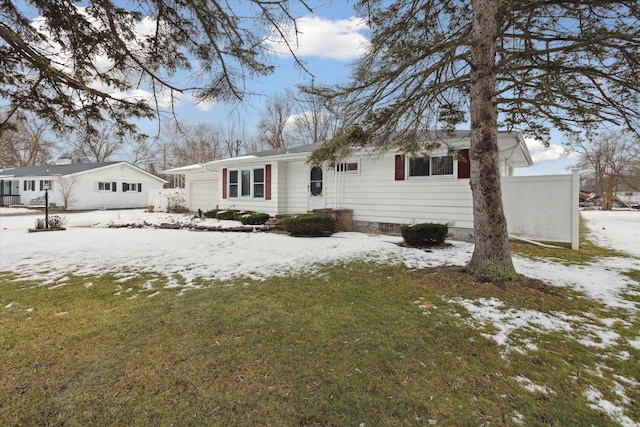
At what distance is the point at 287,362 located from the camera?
101 inches

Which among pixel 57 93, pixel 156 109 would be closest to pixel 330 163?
pixel 156 109

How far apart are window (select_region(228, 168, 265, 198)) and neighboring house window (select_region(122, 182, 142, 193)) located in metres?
16.2

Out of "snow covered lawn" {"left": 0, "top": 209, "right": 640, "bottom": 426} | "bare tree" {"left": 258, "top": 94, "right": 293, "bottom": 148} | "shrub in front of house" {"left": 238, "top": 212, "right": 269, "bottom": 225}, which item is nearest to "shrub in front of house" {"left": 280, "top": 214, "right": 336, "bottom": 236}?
"snow covered lawn" {"left": 0, "top": 209, "right": 640, "bottom": 426}

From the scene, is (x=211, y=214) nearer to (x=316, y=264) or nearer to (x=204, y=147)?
(x=316, y=264)

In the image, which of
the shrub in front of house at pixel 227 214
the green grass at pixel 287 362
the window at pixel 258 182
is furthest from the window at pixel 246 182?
the green grass at pixel 287 362

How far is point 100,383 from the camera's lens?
2.28m

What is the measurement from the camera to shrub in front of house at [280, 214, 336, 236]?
962 cm

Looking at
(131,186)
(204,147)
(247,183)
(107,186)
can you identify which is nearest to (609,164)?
(247,183)

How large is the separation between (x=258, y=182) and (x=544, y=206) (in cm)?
1030

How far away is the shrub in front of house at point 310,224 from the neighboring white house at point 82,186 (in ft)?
68.5

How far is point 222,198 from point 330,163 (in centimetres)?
1011

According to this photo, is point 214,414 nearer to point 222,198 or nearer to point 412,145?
point 412,145

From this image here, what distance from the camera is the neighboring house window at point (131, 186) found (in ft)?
84.1

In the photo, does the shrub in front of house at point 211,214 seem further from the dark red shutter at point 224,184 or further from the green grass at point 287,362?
the green grass at point 287,362
